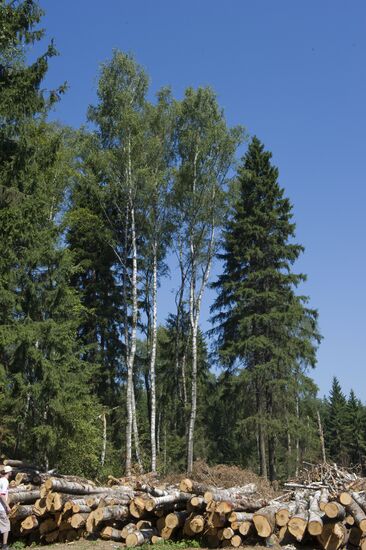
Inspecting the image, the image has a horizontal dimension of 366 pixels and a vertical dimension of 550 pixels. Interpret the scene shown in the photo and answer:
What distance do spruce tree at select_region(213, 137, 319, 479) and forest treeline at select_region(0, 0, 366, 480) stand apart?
69 millimetres

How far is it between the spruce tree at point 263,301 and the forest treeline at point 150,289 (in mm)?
69

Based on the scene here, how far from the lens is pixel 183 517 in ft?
37.1

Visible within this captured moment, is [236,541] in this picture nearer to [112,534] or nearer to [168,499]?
[168,499]

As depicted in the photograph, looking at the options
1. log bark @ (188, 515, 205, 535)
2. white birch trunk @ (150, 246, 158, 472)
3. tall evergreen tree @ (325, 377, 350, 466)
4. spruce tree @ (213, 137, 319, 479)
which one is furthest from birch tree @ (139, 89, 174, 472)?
tall evergreen tree @ (325, 377, 350, 466)

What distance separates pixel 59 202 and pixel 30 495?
50.2 ft

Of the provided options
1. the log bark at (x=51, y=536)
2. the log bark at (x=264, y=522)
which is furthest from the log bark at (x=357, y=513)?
the log bark at (x=51, y=536)

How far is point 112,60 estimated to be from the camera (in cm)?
2675

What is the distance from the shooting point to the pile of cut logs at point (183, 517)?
10.5 metres

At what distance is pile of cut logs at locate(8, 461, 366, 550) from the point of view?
1055 cm

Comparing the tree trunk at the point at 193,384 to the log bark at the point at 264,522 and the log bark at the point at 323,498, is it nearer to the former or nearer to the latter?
the log bark at the point at 323,498

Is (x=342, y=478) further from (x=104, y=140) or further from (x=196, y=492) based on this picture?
(x=104, y=140)

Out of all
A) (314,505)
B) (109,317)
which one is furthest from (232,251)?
(314,505)

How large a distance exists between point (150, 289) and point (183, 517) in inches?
764

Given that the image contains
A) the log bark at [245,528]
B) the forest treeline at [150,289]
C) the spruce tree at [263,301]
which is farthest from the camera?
the spruce tree at [263,301]
